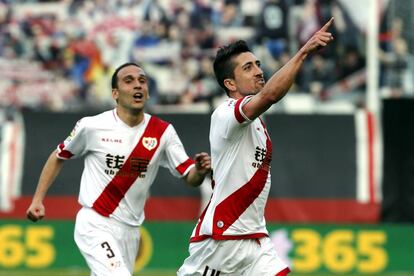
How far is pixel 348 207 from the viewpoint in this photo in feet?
48.6

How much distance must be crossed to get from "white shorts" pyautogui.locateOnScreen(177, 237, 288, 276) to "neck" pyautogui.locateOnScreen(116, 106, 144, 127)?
1.88 meters

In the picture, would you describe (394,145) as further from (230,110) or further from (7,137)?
(230,110)

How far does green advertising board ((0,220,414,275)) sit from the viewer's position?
14625mm

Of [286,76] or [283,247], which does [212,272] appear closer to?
[286,76]

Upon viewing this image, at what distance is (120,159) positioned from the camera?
897 cm

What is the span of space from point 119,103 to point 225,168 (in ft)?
6.18

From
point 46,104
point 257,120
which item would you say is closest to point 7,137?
point 46,104

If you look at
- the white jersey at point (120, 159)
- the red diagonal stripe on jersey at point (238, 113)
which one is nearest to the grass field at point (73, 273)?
the white jersey at point (120, 159)

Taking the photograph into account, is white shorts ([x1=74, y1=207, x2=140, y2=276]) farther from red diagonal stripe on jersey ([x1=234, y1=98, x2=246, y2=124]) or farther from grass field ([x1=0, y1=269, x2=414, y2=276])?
grass field ([x1=0, y1=269, x2=414, y2=276])

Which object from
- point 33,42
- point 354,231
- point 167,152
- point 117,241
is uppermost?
point 33,42

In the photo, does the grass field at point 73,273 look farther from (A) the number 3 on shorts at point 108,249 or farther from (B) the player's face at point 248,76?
(B) the player's face at point 248,76

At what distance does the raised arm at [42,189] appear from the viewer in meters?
8.59

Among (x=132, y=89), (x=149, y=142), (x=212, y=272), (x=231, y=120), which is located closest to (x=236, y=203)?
(x=212, y=272)

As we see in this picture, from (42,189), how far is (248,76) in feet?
7.59
